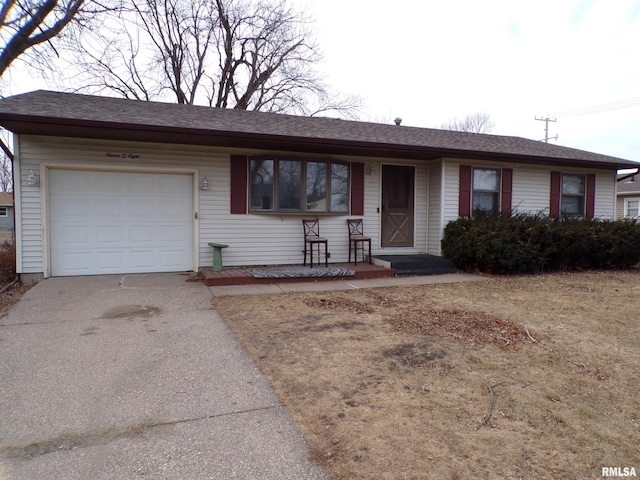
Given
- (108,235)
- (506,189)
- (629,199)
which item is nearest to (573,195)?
(506,189)

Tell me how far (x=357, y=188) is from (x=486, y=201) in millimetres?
3365

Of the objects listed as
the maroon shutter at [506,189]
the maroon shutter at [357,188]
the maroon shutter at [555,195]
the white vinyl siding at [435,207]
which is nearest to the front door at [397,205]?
the white vinyl siding at [435,207]

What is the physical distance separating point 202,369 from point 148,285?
3.87m

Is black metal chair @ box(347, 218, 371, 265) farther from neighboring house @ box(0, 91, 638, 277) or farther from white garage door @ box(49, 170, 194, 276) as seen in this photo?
white garage door @ box(49, 170, 194, 276)

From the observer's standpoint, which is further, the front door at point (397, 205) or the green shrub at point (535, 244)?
the front door at point (397, 205)

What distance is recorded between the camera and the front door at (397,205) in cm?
939

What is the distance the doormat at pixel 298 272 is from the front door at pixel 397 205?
2131mm

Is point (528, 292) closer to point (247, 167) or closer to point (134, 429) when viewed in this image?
point (247, 167)

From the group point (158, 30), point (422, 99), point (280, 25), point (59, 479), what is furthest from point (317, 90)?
point (59, 479)

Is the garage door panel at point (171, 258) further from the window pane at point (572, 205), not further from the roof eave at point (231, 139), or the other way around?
the window pane at point (572, 205)

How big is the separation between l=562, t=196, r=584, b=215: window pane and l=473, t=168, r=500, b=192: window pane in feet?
7.38

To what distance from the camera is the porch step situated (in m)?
8.09

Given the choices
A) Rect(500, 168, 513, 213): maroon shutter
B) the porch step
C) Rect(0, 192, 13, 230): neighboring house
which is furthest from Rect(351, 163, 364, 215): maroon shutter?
Rect(0, 192, 13, 230): neighboring house

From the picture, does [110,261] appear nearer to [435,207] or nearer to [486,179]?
[435,207]
